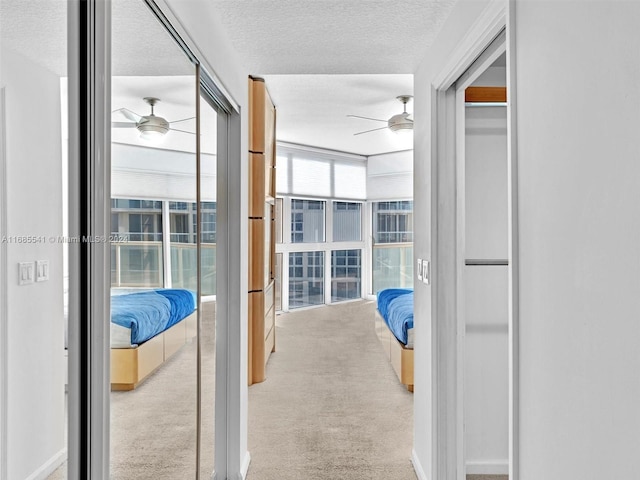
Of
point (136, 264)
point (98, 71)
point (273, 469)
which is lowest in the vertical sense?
point (273, 469)

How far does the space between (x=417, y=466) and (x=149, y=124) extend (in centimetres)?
228

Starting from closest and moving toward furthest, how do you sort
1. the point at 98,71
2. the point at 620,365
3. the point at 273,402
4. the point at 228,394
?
the point at 620,365
the point at 98,71
the point at 228,394
the point at 273,402

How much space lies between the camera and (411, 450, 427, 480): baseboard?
2481 mm

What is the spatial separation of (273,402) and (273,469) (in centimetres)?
104

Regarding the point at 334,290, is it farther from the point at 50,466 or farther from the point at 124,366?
the point at 50,466

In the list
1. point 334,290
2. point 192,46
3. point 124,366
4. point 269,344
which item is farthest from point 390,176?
point 124,366

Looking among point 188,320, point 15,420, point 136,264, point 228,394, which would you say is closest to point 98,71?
point 136,264

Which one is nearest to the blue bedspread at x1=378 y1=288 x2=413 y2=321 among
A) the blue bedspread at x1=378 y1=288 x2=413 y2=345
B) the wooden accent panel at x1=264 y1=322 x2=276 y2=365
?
the blue bedspread at x1=378 y1=288 x2=413 y2=345

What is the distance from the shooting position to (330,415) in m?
3.47

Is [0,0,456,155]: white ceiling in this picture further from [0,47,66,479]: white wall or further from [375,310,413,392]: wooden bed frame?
[375,310,413,392]: wooden bed frame

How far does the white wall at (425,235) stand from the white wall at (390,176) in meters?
5.12

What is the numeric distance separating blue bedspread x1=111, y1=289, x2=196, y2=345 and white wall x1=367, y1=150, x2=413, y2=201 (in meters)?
6.46

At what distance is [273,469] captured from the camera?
270 cm

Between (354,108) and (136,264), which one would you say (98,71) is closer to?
(136,264)
